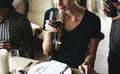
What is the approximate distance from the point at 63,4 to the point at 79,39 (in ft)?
0.93

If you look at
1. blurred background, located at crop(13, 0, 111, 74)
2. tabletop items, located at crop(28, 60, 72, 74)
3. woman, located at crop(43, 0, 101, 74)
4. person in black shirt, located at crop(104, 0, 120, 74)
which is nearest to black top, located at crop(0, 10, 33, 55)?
woman, located at crop(43, 0, 101, 74)

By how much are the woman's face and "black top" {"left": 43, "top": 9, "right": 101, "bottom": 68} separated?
0.46ft

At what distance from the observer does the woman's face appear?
1.54 meters

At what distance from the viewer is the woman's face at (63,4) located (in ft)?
5.07

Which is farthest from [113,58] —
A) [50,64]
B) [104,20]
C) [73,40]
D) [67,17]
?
[104,20]

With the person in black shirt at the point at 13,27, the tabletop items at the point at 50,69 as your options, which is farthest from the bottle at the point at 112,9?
the person in black shirt at the point at 13,27

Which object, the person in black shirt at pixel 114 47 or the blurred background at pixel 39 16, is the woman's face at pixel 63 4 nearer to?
the person in black shirt at pixel 114 47

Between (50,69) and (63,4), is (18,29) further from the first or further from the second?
(50,69)

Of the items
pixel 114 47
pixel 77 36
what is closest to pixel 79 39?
pixel 77 36

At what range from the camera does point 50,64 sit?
136 centimetres

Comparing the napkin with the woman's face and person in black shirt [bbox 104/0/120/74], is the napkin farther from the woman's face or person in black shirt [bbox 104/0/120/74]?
person in black shirt [bbox 104/0/120/74]

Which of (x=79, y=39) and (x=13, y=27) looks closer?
(x=79, y=39)

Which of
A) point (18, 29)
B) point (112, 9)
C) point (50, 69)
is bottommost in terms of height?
point (50, 69)

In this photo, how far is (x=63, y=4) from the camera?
1570 mm
